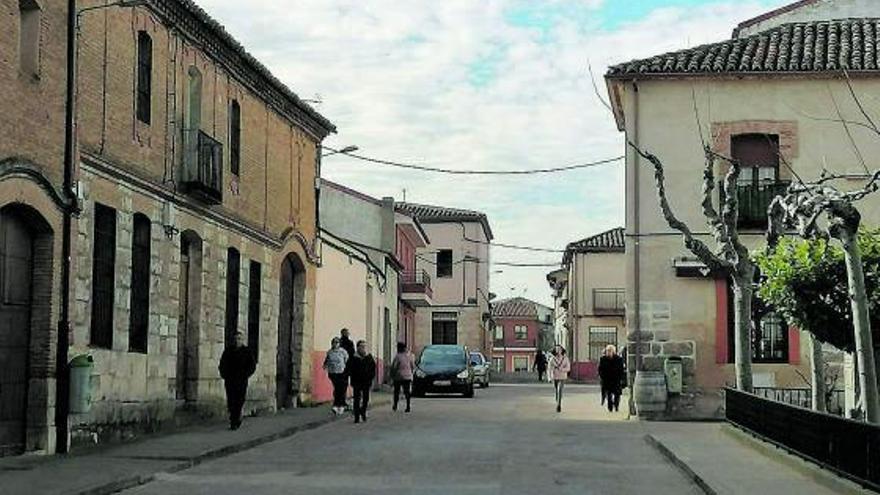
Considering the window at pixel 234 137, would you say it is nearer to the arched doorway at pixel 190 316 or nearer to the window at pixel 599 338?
the arched doorway at pixel 190 316

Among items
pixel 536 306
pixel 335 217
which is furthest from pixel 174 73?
pixel 536 306

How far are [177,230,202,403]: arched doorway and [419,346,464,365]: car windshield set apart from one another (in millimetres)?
17674

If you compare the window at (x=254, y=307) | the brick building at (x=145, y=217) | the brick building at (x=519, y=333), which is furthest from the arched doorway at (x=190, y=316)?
the brick building at (x=519, y=333)

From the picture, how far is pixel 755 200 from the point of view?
25.7 metres

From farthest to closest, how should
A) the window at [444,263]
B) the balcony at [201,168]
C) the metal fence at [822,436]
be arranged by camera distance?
the window at [444,263], the balcony at [201,168], the metal fence at [822,436]

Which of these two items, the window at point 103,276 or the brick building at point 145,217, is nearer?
the brick building at point 145,217

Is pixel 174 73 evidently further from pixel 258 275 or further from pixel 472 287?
pixel 472 287

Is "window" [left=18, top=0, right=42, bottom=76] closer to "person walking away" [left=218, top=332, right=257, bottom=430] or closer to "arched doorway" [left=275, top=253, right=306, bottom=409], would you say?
"person walking away" [left=218, top=332, right=257, bottom=430]

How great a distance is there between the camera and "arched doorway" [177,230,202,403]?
2183cm

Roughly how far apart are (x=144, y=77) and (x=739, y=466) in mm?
10575

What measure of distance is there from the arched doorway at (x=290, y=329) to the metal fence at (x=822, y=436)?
12396mm

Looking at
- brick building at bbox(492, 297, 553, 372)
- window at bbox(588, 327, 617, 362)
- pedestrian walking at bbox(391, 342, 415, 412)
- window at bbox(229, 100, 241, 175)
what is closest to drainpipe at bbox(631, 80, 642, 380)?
pedestrian walking at bbox(391, 342, 415, 412)

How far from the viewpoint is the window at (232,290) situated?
24.0 m

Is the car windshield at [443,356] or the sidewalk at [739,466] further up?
the car windshield at [443,356]
